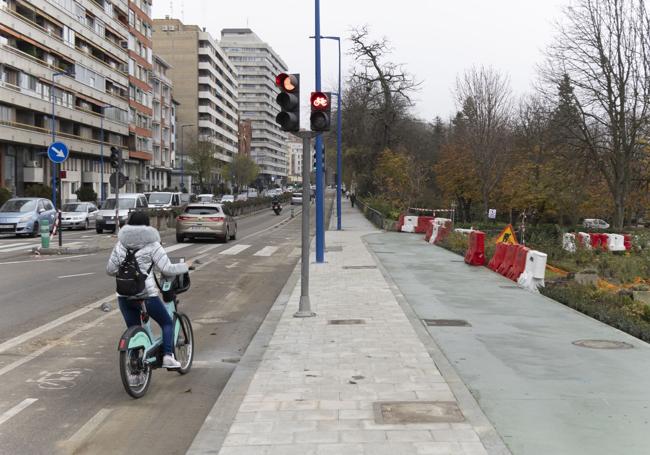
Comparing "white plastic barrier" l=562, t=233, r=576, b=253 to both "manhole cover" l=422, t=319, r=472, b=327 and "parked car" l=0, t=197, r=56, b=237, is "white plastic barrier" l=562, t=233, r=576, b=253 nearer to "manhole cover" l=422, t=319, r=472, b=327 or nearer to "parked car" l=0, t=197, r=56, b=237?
"manhole cover" l=422, t=319, r=472, b=327

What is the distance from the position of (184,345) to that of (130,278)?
3.96 ft

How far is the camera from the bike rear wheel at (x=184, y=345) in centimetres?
638

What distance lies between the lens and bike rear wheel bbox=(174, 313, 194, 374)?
251 inches

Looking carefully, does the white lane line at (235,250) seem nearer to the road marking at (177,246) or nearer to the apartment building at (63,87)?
the road marking at (177,246)

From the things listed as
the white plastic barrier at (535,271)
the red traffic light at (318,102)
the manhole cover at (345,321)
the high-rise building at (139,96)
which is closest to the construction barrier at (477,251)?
the white plastic barrier at (535,271)

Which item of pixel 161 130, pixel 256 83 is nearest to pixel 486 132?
pixel 161 130

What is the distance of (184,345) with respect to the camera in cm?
648

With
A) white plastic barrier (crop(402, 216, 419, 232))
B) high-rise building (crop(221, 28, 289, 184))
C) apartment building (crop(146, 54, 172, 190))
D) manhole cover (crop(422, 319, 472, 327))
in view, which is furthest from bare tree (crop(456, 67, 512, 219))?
high-rise building (crop(221, 28, 289, 184))

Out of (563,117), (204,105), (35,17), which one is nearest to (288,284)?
(563,117)

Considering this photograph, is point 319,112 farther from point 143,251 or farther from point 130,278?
point 130,278

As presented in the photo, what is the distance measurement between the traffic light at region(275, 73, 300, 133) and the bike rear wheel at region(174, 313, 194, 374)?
12.4 ft

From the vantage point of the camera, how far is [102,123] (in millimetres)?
61750

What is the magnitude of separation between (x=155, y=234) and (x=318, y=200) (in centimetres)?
Result: 1214

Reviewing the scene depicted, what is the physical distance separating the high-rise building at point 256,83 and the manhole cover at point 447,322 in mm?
162750
